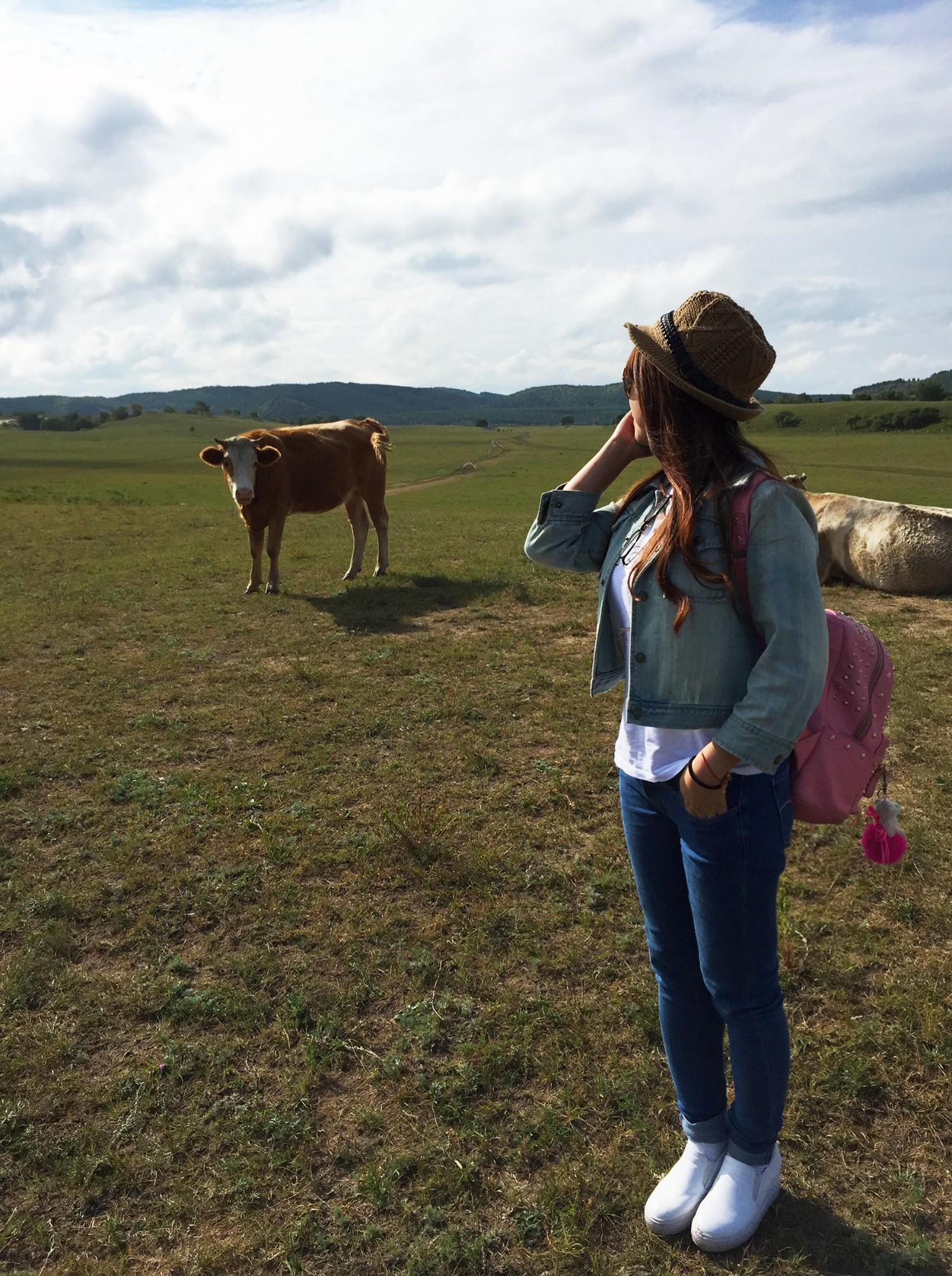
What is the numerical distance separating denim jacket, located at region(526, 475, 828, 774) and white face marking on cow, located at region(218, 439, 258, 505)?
10476 millimetres

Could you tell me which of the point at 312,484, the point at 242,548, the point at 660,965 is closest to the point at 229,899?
the point at 660,965

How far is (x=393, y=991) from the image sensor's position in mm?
3928

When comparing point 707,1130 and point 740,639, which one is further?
point 707,1130

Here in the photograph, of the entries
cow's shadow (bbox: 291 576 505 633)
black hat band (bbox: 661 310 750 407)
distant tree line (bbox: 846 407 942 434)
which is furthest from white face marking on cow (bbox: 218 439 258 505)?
distant tree line (bbox: 846 407 942 434)

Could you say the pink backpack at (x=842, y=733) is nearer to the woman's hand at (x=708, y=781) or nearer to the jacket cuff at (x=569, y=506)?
the woman's hand at (x=708, y=781)

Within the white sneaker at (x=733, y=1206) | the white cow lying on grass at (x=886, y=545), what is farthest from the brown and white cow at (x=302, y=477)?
the white sneaker at (x=733, y=1206)

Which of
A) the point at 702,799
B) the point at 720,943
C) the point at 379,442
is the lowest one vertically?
the point at 720,943

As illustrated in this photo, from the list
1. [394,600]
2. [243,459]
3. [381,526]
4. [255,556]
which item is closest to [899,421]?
[381,526]

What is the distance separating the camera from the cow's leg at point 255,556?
12.9 meters

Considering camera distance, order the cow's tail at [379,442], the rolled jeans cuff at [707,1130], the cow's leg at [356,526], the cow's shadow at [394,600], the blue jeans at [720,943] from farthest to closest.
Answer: the cow's tail at [379,442], the cow's leg at [356,526], the cow's shadow at [394,600], the rolled jeans cuff at [707,1130], the blue jeans at [720,943]

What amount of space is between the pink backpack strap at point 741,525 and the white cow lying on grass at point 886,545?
367 inches

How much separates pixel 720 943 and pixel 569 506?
1.47 metres

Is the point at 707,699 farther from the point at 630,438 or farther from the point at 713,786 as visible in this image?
the point at 630,438

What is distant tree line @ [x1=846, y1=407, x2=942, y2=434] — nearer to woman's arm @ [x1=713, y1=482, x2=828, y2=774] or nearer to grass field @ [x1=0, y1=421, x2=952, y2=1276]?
grass field @ [x1=0, y1=421, x2=952, y2=1276]
